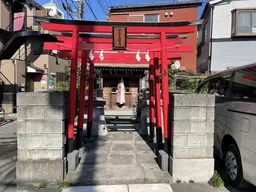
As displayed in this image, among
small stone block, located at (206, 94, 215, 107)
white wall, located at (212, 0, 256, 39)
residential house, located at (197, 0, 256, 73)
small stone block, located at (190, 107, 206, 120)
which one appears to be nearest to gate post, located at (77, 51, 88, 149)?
small stone block, located at (190, 107, 206, 120)

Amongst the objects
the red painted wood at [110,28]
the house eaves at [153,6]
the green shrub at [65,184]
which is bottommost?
the green shrub at [65,184]

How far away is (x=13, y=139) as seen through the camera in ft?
23.5

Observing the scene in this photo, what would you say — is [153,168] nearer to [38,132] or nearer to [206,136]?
[206,136]

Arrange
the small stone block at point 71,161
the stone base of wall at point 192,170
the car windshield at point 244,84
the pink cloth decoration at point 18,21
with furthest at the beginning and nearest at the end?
the pink cloth decoration at point 18,21 → the small stone block at point 71,161 → the stone base of wall at point 192,170 → the car windshield at point 244,84

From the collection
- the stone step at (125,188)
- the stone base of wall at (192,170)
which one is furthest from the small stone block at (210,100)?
the stone step at (125,188)

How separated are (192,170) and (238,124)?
3.86ft

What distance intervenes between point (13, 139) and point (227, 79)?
6623 millimetres

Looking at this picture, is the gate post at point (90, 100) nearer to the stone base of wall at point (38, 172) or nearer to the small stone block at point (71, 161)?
the small stone block at point (71, 161)

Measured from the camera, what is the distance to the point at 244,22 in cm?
1357

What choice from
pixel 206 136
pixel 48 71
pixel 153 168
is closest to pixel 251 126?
pixel 206 136

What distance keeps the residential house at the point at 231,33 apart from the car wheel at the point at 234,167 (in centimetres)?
1157

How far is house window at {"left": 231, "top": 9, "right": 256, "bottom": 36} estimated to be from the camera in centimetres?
1335

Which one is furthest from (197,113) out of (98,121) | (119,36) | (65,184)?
(98,121)

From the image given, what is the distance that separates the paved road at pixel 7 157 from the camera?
4.00 meters
